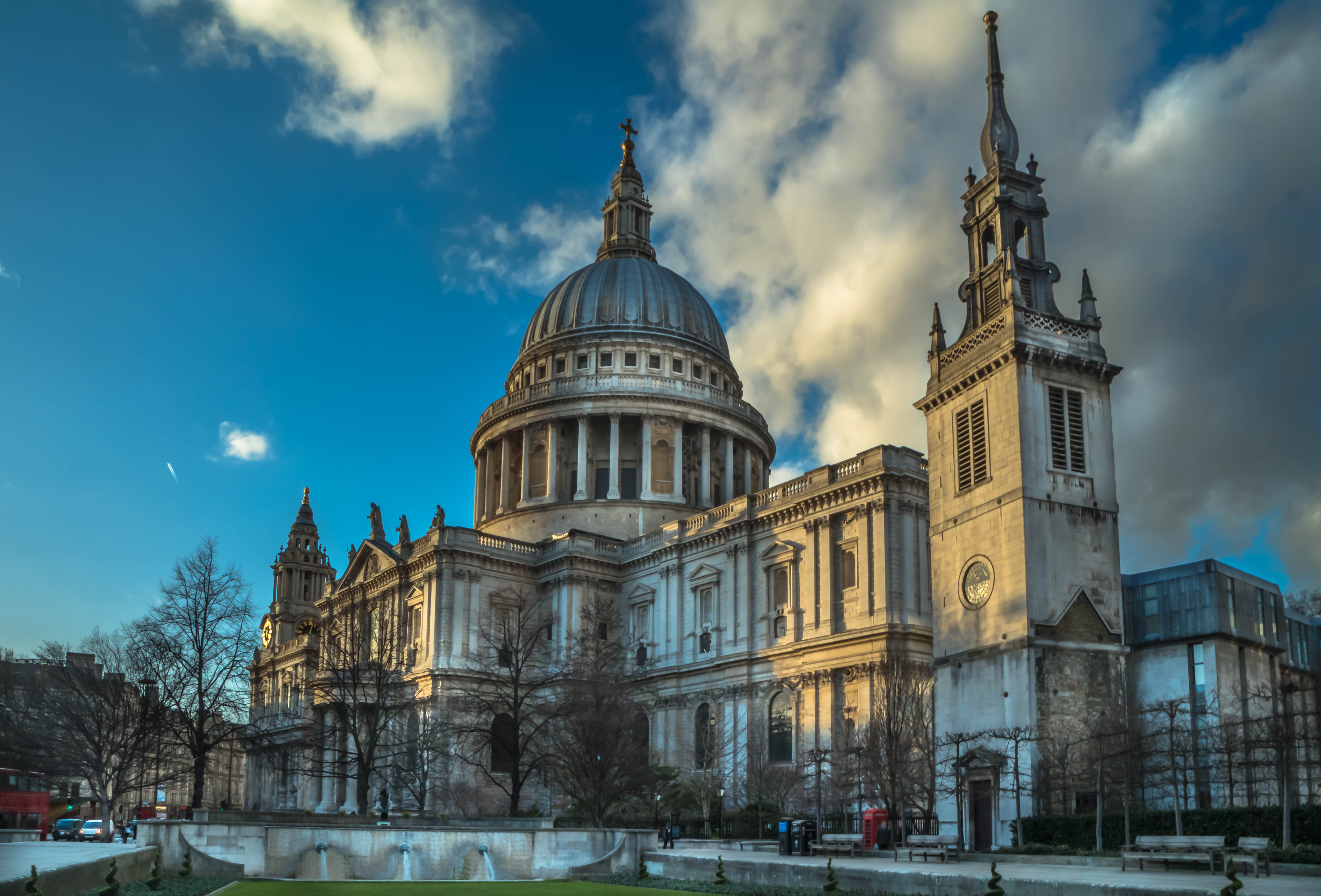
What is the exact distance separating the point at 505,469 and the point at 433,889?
66447mm

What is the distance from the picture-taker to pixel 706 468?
89.8 meters

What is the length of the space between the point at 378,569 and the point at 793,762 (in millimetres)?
34762

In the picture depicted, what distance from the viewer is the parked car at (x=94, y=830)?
5234cm

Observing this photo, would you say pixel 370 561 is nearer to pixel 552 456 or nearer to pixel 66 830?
pixel 552 456

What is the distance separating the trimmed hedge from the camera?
28828 mm

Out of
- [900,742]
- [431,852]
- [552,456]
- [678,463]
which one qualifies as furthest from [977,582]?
[552,456]

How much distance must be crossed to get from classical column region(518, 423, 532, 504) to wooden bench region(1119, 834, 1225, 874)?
6479 cm

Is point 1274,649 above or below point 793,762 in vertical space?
above

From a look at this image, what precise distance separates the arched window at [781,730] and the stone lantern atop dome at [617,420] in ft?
77.7

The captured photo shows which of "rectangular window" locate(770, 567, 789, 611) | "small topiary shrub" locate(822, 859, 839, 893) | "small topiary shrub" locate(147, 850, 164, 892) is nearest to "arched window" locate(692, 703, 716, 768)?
"rectangular window" locate(770, 567, 789, 611)

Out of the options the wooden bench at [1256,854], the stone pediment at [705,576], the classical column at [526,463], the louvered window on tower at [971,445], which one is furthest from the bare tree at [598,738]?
the wooden bench at [1256,854]

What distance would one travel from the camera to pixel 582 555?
76.1 meters

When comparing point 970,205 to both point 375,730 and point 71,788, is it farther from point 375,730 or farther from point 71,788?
point 71,788

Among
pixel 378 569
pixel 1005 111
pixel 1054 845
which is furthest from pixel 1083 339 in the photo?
pixel 378 569
